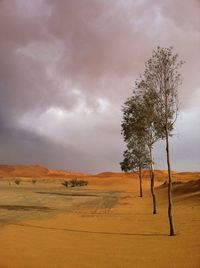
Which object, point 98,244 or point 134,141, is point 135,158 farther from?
point 98,244

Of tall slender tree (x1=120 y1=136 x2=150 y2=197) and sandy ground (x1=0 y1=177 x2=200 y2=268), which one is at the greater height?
tall slender tree (x1=120 y1=136 x2=150 y2=197)

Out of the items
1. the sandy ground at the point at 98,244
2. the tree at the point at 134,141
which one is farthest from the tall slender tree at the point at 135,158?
the sandy ground at the point at 98,244

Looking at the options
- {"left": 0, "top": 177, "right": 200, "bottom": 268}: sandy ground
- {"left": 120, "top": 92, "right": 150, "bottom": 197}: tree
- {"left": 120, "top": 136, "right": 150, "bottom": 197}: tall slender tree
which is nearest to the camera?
{"left": 0, "top": 177, "right": 200, "bottom": 268}: sandy ground

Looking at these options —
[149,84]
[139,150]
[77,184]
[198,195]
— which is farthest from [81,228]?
[77,184]

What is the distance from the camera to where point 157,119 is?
18953mm

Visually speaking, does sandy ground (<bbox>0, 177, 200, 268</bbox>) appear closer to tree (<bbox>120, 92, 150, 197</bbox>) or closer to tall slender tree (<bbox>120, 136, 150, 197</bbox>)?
tree (<bbox>120, 92, 150, 197</bbox>)

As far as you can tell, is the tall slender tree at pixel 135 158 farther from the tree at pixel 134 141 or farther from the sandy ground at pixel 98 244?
the sandy ground at pixel 98 244

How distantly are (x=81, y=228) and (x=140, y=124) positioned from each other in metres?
12.2

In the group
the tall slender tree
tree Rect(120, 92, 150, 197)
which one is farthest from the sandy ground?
the tall slender tree

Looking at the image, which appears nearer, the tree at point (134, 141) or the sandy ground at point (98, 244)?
the sandy ground at point (98, 244)

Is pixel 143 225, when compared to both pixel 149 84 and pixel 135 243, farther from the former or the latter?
pixel 149 84

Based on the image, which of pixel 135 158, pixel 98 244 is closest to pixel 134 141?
pixel 135 158

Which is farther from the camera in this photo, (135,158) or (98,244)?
(135,158)

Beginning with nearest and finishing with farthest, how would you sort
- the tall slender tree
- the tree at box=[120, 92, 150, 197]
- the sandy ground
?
the sandy ground < the tree at box=[120, 92, 150, 197] < the tall slender tree
